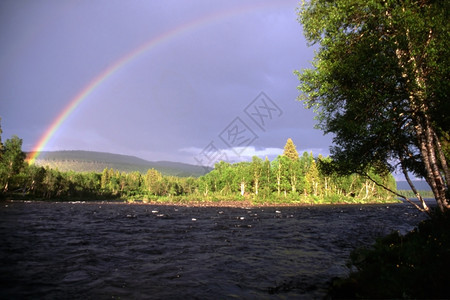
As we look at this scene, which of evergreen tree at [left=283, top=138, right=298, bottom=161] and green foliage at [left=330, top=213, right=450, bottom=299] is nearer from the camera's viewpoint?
green foliage at [left=330, top=213, right=450, bottom=299]

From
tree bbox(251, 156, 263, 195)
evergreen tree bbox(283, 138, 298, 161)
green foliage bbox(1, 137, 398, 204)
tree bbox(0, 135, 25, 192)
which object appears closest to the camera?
tree bbox(0, 135, 25, 192)

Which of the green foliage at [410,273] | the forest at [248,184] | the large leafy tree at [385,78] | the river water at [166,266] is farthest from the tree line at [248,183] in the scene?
the green foliage at [410,273]

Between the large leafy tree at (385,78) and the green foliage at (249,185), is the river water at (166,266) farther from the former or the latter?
the green foliage at (249,185)

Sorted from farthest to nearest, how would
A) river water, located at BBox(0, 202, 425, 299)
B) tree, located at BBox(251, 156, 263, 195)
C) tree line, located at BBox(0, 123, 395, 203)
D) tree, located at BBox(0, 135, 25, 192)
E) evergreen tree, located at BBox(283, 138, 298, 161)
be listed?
evergreen tree, located at BBox(283, 138, 298, 161) < tree, located at BBox(251, 156, 263, 195) < tree line, located at BBox(0, 123, 395, 203) < tree, located at BBox(0, 135, 25, 192) < river water, located at BBox(0, 202, 425, 299)

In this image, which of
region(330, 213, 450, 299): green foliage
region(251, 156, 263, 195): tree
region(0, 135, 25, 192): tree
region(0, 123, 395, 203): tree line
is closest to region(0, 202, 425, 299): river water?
region(330, 213, 450, 299): green foliage

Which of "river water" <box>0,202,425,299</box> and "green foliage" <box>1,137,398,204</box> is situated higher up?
"green foliage" <box>1,137,398,204</box>

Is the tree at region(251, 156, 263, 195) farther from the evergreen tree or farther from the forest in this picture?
the evergreen tree

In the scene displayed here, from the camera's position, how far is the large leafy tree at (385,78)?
32.9 feet

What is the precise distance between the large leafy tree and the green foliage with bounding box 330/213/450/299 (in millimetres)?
3175

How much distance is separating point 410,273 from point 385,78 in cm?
764

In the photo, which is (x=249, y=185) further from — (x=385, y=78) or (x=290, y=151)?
(x=385, y=78)

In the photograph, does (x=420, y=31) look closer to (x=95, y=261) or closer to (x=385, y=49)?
(x=385, y=49)

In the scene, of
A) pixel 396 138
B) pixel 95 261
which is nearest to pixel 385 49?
pixel 396 138

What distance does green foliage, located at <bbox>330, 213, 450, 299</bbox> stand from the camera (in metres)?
6.05
